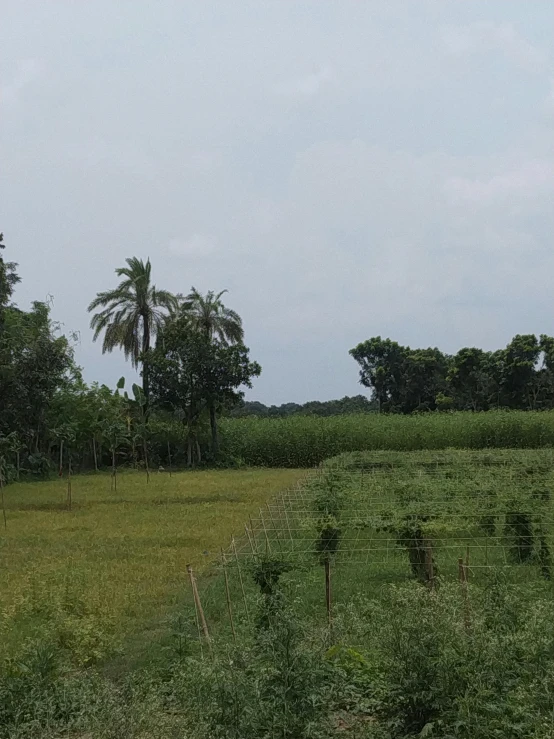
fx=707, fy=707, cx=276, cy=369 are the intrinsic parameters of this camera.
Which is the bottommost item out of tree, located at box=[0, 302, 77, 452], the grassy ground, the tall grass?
the grassy ground

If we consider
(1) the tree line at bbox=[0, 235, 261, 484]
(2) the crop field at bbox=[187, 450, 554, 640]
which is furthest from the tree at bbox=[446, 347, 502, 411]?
(2) the crop field at bbox=[187, 450, 554, 640]

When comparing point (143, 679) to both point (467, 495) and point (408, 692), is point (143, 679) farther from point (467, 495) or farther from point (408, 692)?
point (467, 495)

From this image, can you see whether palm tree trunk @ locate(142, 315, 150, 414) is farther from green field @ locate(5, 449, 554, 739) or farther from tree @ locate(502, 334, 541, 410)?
tree @ locate(502, 334, 541, 410)

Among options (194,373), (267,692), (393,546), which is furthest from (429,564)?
(194,373)

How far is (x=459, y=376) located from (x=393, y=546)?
2851 cm

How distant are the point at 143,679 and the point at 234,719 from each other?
5.95 feet

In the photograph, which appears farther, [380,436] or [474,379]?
[474,379]

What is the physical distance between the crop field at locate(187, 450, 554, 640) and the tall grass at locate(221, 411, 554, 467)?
14.5 m

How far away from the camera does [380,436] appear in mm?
29234

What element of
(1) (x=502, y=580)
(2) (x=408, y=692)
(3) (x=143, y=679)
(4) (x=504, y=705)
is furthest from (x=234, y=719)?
(1) (x=502, y=580)

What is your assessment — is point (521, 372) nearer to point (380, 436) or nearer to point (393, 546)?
point (380, 436)

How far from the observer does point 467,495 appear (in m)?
12.6

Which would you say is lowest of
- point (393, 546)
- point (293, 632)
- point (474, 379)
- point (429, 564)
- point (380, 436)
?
point (393, 546)

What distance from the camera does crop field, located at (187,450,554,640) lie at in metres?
7.76
